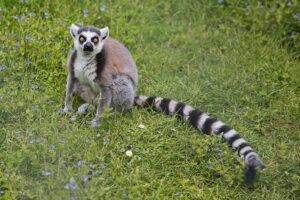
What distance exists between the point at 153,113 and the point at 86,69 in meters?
0.80

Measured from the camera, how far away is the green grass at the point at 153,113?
3.91m

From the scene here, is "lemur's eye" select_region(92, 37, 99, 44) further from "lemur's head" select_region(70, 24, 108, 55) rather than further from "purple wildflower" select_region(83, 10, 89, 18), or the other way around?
"purple wildflower" select_region(83, 10, 89, 18)

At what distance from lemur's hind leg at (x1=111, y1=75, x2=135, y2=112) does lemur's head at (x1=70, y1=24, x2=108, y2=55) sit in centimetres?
36

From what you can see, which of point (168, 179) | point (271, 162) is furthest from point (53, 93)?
point (271, 162)

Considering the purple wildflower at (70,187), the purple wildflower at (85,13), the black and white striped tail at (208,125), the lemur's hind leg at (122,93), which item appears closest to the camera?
the purple wildflower at (70,187)

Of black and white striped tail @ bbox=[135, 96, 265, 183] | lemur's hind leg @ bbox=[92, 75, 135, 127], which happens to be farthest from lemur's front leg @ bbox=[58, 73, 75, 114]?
black and white striped tail @ bbox=[135, 96, 265, 183]

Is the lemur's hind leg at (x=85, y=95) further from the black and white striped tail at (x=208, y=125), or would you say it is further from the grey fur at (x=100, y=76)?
the black and white striped tail at (x=208, y=125)

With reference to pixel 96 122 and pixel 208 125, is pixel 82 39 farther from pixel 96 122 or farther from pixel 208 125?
pixel 208 125

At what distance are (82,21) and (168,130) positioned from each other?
1.93m

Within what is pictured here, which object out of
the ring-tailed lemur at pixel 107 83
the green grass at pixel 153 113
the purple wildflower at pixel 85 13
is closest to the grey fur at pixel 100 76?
the ring-tailed lemur at pixel 107 83

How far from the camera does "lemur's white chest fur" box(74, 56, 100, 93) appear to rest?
4727 millimetres

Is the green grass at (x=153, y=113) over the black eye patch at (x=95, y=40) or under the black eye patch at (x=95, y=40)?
under

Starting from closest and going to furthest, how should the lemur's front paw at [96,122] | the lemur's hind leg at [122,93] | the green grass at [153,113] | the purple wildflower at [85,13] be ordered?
the green grass at [153,113] < the lemur's front paw at [96,122] < the lemur's hind leg at [122,93] < the purple wildflower at [85,13]

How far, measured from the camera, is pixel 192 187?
162 inches
